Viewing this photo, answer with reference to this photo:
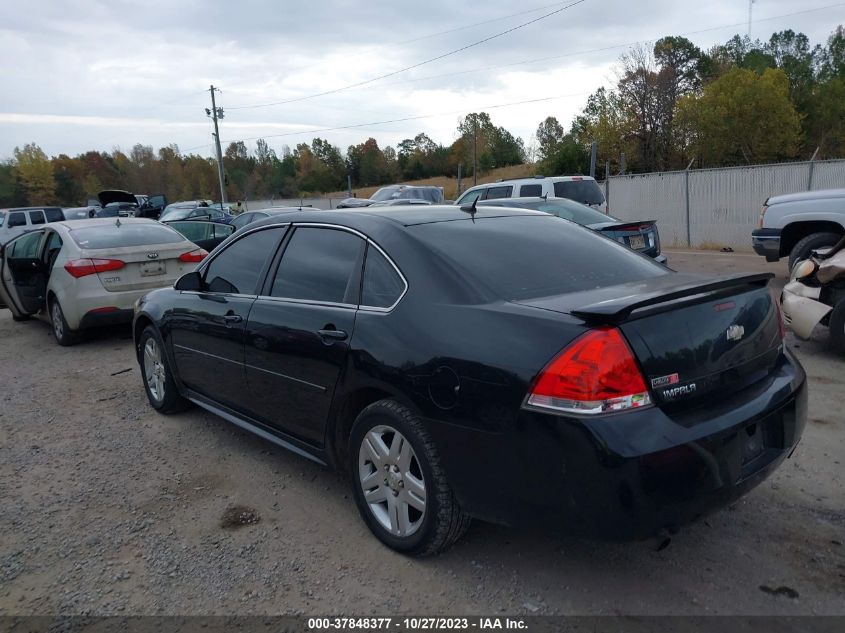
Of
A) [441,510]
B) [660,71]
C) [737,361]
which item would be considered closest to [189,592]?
[441,510]

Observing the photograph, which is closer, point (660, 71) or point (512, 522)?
point (512, 522)

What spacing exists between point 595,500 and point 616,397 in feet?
1.26

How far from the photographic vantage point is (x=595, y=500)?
244 centimetres

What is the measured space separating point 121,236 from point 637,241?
6.52 meters

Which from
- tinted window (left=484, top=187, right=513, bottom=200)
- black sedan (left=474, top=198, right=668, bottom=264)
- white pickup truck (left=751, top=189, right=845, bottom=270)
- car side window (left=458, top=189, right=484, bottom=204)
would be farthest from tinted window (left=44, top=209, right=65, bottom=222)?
white pickup truck (left=751, top=189, right=845, bottom=270)

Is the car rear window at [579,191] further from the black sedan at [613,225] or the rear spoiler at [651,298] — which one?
the rear spoiler at [651,298]

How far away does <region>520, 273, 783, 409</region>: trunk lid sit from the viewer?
252 cm

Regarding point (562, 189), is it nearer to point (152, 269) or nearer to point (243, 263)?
point (152, 269)

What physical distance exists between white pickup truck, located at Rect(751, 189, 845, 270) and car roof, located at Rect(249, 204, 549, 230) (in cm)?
631

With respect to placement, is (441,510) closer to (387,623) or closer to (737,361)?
(387,623)

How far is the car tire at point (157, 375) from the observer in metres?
5.16

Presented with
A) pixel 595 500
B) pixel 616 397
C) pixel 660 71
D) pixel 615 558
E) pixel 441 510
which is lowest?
pixel 615 558

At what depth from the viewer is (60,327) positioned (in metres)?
8.17

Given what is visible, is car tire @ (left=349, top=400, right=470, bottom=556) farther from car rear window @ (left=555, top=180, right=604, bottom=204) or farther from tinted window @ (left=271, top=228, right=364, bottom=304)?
car rear window @ (left=555, top=180, right=604, bottom=204)
